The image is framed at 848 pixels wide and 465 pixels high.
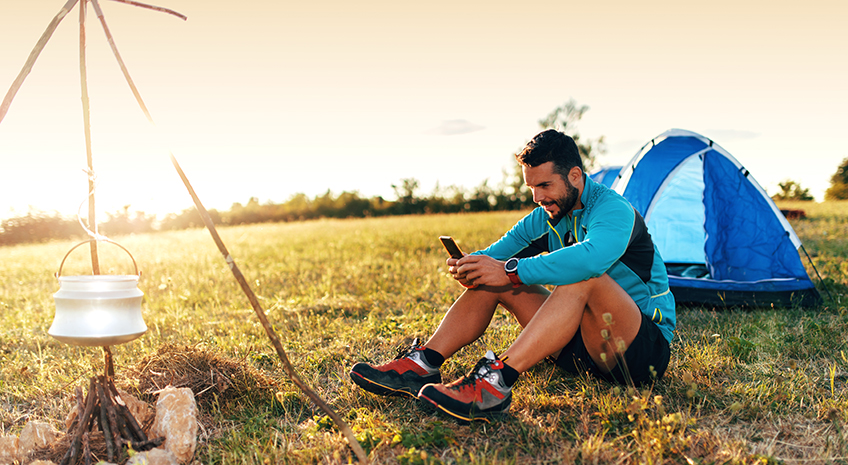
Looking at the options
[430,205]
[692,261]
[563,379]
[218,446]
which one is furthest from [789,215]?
[430,205]

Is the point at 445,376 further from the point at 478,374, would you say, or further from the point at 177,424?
the point at 177,424

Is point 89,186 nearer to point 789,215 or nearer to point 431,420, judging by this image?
point 431,420

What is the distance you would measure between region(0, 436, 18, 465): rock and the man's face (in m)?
2.70

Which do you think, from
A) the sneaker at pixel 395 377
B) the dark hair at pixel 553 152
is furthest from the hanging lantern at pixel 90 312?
the dark hair at pixel 553 152

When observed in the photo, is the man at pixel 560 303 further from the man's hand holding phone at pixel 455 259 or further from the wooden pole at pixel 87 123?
the wooden pole at pixel 87 123

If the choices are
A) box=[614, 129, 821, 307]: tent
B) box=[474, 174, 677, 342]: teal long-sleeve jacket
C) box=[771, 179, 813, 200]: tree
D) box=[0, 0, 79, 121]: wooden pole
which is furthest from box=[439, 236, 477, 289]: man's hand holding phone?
box=[771, 179, 813, 200]: tree

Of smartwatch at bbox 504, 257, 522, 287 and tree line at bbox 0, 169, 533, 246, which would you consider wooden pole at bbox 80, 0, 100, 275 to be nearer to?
smartwatch at bbox 504, 257, 522, 287

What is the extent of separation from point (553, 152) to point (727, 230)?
3.52 meters

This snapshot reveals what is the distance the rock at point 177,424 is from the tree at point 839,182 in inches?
1667

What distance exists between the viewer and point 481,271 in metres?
2.60

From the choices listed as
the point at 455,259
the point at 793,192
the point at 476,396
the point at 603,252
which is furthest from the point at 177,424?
the point at 793,192

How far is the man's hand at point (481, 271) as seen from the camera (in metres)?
2.58

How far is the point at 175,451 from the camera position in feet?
7.16

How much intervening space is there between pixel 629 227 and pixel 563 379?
38.3 inches
